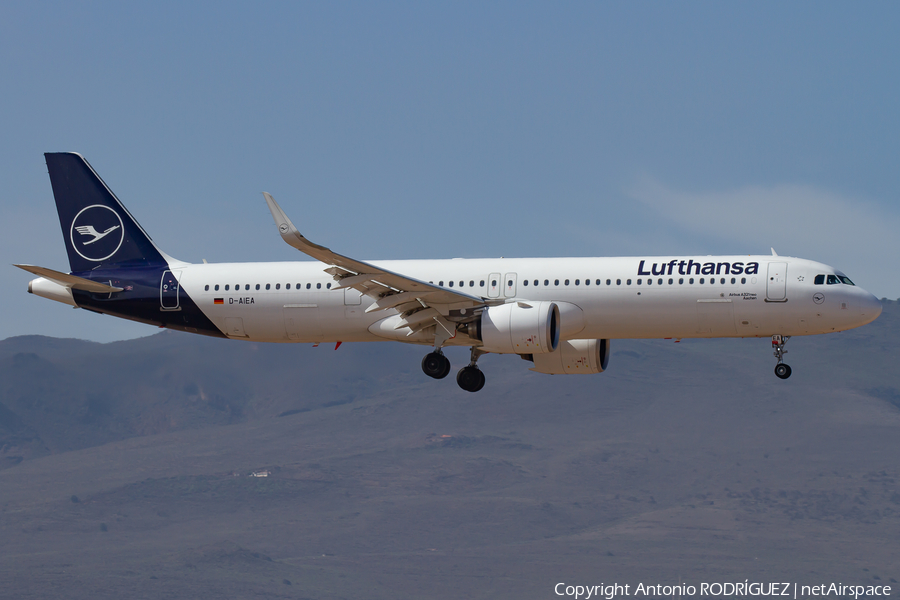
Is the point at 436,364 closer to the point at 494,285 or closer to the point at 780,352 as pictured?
the point at 494,285

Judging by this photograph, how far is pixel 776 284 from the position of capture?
136ft

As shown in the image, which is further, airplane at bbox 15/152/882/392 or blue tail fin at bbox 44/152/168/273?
blue tail fin at bbox 44/152/168/273

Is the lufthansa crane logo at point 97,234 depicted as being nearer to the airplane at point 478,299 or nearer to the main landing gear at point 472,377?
the airplane at point 478,299

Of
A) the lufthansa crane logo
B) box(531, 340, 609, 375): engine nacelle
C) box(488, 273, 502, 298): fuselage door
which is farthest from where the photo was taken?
the lufthansa crane logo

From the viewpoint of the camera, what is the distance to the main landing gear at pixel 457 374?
142 feet

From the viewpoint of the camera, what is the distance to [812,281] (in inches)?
1636

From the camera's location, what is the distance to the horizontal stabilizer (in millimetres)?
44938

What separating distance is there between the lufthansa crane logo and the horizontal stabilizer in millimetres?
2491

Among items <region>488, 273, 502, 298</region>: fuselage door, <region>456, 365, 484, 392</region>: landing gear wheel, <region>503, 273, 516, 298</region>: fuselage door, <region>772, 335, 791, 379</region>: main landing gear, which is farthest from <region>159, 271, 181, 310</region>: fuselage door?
<region>772, 335, 791, 379</region>: main landing gear

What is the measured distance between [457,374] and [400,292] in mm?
3810

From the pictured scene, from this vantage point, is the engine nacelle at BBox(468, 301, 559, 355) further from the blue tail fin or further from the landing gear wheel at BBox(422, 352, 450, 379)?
the blue tail fin

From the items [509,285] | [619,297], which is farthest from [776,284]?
[509,285]

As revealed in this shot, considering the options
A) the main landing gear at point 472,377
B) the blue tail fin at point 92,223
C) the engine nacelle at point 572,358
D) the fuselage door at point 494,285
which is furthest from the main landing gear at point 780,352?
the blue tail fin at point 92,223

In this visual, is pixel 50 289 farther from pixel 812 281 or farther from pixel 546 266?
pixel 812 281
